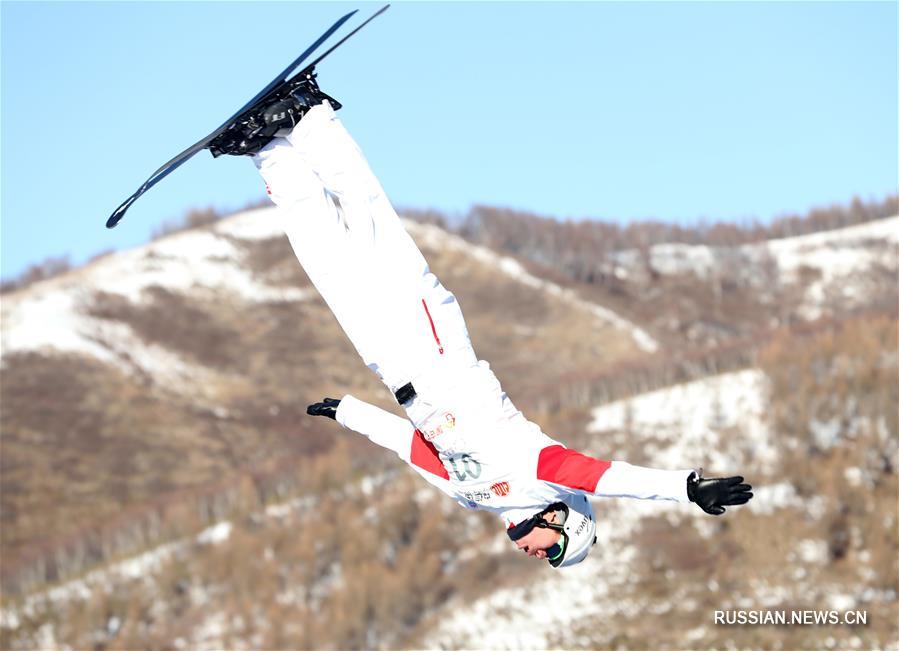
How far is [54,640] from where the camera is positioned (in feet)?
145

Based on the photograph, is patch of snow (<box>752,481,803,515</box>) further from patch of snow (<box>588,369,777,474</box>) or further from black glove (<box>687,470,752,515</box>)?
black glove (<box>687,470,752,515</box>)

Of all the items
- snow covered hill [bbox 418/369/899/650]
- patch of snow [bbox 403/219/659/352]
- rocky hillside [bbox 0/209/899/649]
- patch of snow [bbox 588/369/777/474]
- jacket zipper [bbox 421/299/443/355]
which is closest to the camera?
jacket zipper [bbox 421/299/443/355]

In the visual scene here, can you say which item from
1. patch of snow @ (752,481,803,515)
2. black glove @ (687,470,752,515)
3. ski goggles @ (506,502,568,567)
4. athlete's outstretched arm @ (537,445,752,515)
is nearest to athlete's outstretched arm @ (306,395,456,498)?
ski goggles @ (506,502,568,567)

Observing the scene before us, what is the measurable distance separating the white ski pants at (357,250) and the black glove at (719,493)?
2.66 m

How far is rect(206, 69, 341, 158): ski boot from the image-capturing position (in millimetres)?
10164

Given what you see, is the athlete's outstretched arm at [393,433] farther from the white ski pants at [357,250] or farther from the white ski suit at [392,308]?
the white ski pants at [357,250]

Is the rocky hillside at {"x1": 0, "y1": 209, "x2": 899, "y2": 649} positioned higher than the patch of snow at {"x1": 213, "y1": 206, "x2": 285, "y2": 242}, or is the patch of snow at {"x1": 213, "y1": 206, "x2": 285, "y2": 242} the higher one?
the patch of snow at {"x1": 213, "y1": 206, "x2": 285, "y2": 242}

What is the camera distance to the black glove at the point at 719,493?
8.66 metres

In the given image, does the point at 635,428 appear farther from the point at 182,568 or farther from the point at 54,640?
the point at 54,640

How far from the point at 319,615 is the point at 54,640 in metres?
9.88

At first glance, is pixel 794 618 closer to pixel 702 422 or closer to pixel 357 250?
pixel 702 422

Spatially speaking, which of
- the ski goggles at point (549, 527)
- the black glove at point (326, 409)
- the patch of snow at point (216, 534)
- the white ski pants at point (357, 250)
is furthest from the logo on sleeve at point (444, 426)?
the patch of snow at point (216, 534)

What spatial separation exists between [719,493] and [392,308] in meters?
3.36

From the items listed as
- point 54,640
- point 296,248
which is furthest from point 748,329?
point 296,248
